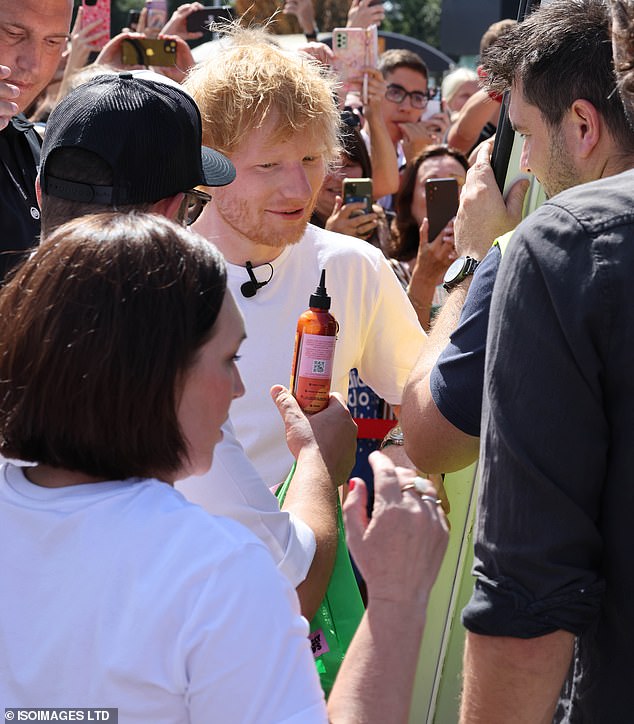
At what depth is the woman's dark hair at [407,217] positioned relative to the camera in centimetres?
496

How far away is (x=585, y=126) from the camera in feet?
5.84

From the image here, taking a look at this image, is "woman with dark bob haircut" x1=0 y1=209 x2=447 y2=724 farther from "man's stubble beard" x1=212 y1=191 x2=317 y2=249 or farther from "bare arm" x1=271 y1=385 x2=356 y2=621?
"man's stubble beard" x1=212 y1=191 x2=317 y2=249

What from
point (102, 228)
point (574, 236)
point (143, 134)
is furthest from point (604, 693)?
point (143, 134)

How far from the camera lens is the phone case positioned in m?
5.64

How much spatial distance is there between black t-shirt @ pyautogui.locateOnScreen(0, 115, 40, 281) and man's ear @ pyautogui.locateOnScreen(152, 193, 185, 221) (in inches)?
39.1

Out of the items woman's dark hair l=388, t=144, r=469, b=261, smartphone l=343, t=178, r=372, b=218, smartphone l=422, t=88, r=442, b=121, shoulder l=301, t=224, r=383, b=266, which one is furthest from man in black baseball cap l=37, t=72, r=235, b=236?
smartphone l=422, t=88, r=442, b=121

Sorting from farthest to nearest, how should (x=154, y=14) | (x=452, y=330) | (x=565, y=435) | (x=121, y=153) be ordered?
1. (x=154, y=14)
2. (x=452, y=330)
3. (x=121, y=153)
4. (x=565, y=435)

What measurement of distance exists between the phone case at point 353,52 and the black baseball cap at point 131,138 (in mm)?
3929

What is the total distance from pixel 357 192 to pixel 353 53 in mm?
1813

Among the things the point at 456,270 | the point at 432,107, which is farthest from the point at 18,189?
the point at 432,107

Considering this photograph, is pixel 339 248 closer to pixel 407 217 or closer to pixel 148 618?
pixel 148 618

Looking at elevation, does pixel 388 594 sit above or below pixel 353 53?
below

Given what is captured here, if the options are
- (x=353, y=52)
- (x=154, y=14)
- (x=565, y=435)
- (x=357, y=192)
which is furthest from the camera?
(x=154, y=14)

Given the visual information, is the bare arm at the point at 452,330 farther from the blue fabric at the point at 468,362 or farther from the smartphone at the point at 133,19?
the smartphone at the point at 133,19
